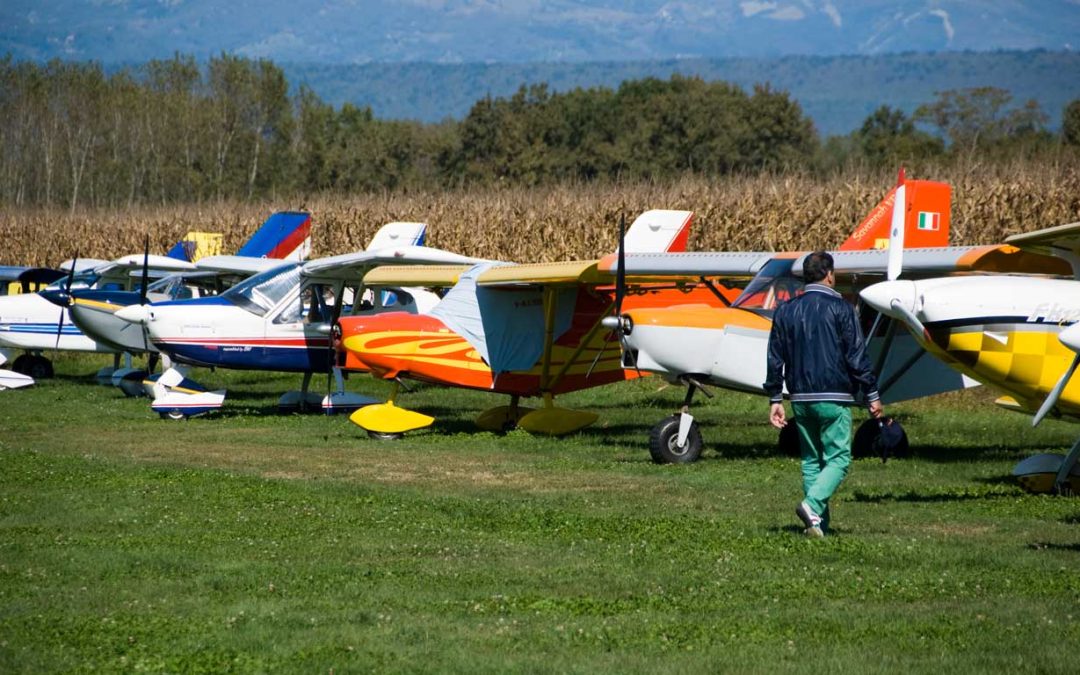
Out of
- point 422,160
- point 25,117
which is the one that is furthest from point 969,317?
point 25,117

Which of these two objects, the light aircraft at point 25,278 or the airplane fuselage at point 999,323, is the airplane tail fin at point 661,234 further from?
the light aircraft at point 25,278

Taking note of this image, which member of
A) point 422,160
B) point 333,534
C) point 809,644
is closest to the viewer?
point 809,644

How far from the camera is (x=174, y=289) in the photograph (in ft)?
81.9

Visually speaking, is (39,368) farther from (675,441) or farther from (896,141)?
(896,141)

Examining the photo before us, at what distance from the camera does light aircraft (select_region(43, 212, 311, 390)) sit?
22703 mm

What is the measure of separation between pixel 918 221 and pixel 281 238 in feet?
43.1

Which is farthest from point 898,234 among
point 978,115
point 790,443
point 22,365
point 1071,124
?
point 978,115

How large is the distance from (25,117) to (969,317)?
8116 centimetres

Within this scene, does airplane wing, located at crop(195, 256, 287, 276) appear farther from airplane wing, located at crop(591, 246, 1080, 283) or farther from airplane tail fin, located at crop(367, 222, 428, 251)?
airplane wing, located at crop(591, 246, 1080, 283)

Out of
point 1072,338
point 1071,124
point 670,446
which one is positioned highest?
point 1071,124

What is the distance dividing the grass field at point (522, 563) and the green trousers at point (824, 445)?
35 centimetres

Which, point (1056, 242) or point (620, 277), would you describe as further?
point (620, 277)

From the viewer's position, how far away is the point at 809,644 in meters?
6.59

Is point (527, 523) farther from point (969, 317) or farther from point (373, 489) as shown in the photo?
point (969, 317)
